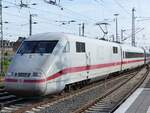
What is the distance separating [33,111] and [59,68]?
3.20 metres

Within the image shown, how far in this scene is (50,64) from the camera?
48.3 ft

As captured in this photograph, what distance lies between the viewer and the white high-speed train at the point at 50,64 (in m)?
14.1

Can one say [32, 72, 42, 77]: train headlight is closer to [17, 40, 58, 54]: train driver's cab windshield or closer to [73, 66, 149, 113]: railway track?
[17, 40, 58, 54]: train driver's cab windshield

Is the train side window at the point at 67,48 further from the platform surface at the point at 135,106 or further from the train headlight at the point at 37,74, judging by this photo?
the platform surface at the point at 135,106

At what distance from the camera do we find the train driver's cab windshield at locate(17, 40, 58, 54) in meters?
15.8

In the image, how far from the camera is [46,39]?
649 inches

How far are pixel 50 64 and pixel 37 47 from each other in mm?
1683

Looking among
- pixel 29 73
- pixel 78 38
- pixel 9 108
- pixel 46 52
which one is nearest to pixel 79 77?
pixel 78 38

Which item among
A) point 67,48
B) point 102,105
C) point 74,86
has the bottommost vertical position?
point 102,105

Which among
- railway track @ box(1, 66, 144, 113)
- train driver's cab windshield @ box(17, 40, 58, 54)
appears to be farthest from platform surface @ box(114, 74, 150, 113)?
train driver's cab windshield @ box(17, 40, 58, 54)

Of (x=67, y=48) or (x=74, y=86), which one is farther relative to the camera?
(x=74, y=86)

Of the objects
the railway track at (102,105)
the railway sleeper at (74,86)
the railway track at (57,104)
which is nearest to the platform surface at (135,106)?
the railway track at (102,105)

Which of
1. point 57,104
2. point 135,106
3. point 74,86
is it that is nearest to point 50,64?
point 57,104

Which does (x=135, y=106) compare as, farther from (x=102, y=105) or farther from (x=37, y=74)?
(x=37, y=74)
